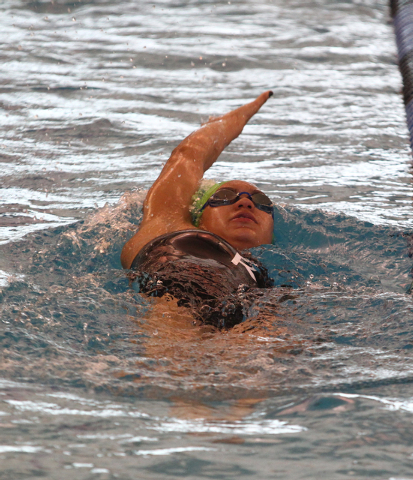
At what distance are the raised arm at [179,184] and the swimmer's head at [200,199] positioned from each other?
0.10 feet

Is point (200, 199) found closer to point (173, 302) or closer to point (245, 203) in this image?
point (245, 203)

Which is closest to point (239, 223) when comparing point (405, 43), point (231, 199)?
point (231, 199)

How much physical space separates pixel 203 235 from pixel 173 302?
0.63 metres

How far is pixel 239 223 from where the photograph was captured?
11.5 feet

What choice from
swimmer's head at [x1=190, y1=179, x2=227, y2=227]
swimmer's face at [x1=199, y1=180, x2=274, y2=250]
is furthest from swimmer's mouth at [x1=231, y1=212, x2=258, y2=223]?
swimmer's head at [x1=190, y1=179, x2=227, y2=227]

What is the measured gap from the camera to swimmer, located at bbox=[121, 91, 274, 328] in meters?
2.70

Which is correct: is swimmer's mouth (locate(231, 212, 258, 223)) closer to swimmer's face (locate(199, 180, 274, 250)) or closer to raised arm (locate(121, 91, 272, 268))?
swimmer's face (locate(199, 180, 274, 250))

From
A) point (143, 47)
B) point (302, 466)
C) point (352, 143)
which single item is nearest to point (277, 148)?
point (352, 143)

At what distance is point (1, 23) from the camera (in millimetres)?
9055

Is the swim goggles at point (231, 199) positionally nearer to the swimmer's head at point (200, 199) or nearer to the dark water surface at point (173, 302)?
the swimmer's head at point (200, 199)

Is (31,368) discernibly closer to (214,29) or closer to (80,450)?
(80,450)

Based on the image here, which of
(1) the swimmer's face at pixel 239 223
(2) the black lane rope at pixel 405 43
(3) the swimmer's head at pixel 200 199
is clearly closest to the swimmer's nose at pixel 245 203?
(1) the swimmer's face at pixel 239 223

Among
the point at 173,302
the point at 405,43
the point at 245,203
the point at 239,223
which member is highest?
the point at 405,43

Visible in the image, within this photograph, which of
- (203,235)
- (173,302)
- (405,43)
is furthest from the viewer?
(405,43)
